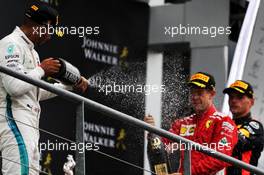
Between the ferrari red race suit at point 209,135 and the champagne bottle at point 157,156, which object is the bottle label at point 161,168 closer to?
the champagne bottle at point 157,156

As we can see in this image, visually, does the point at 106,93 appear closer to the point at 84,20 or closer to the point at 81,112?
the point at 84,20

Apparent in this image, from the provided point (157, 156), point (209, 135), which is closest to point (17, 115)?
point (157, 156)

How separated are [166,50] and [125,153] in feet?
4.36

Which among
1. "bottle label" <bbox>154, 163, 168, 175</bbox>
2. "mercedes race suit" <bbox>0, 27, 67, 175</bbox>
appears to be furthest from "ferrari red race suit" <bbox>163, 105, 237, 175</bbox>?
"mercedes race suit" <bbox>0, 27, 67, 175</bbox>

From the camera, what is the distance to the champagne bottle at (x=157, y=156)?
641 cm

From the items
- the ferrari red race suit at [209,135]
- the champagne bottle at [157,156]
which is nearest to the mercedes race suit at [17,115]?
the champagne bottle at [157,156]

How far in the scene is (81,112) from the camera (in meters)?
5.50

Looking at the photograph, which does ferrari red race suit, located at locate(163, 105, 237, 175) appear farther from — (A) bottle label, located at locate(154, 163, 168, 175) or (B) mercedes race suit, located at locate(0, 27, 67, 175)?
(B) mercedes race suit, located at locate(0, 27, 67, 175)

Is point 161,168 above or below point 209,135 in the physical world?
below

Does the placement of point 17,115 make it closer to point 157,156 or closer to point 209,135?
point 157,156

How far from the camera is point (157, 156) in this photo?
6449 millimetres

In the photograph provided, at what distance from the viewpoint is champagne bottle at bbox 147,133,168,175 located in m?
6.41

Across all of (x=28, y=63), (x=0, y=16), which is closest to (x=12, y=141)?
(x=28, y=63)

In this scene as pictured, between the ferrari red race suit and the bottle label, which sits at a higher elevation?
the ferrari red race suit
